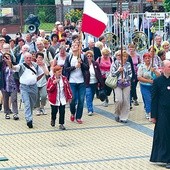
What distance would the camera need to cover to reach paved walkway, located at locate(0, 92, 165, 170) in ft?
42.5

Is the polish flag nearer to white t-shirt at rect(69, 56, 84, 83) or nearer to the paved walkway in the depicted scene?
white t-shirt at rect(69, 56, 84, 83)

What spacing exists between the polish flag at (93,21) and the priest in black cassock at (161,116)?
9.39 feet

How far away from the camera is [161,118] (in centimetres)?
1287

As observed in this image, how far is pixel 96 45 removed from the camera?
2170 cm

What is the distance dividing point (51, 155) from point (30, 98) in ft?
10.6

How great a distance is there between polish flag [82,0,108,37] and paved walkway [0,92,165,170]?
228cm

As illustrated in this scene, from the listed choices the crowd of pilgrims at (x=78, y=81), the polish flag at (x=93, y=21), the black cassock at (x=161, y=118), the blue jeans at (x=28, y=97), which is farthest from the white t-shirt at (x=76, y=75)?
the black cassock at (x=161, y=118)

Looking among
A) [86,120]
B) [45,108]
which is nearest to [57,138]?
[86,120]

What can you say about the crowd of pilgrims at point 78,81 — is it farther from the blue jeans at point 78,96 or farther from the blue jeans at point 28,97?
the blue jeans at point 28,97

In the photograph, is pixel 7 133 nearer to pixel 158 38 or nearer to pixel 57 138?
pixel 57 138

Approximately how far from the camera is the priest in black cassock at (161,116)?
12.8 meters

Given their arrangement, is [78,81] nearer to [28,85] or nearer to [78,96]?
[78,96]

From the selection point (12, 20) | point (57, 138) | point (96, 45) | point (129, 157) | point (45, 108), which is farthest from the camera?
point (12, 20)

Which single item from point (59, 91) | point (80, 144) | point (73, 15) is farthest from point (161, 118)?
point (73, 15)
